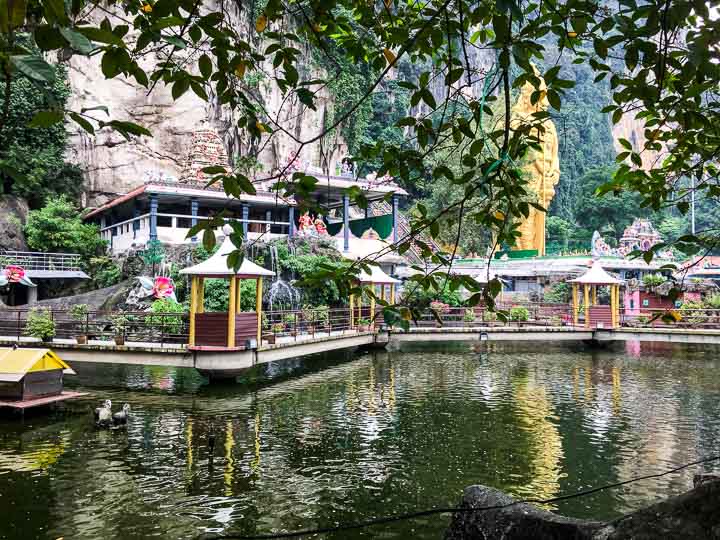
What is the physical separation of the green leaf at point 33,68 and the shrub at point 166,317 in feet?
45.7

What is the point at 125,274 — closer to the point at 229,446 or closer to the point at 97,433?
the point at 97,433

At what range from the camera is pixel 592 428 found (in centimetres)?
1070

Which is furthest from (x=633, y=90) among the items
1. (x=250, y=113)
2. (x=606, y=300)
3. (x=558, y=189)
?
(x=558, y=189)

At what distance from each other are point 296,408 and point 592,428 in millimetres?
6108

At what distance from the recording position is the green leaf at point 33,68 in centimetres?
138

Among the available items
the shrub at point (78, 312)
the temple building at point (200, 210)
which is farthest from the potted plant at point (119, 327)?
the temple building at point (200, 210)

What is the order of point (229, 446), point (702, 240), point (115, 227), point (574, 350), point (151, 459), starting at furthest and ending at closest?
point (115, 227)
point (574, 350)
point (229, 446)
point (151, 459)
point (702, 240)

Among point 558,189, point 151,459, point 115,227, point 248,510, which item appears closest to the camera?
point 248,510

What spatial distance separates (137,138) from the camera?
31.0m

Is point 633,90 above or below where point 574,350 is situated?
above

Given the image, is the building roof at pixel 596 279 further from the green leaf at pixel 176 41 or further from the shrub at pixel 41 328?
the green leaf at pixel 176 41

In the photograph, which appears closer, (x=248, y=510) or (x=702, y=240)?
(x=702, y=240)

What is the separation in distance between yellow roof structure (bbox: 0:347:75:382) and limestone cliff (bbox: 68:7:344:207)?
21.3 meters

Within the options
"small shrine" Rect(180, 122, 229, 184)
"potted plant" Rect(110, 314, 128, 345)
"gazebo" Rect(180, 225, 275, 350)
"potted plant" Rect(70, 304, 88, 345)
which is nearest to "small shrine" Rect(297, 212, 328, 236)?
"small shrine" Rect(180, 122, 229, 184)
